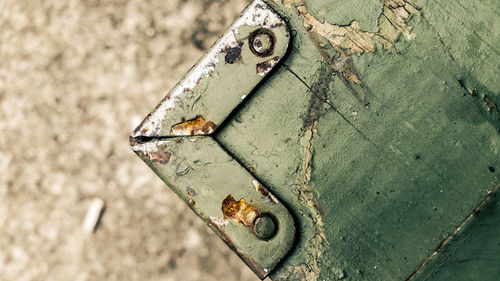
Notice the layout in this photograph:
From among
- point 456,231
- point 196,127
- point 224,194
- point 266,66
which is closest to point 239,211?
point 224,194

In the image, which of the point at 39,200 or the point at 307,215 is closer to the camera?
the point at 307,215

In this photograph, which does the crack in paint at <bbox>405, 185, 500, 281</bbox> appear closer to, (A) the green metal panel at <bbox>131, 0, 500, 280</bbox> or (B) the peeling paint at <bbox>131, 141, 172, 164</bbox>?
(A) the green metal panel at <bbox>131, 0, 500, 280</bbox>

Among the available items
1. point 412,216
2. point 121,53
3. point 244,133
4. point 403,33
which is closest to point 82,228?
point 121,53

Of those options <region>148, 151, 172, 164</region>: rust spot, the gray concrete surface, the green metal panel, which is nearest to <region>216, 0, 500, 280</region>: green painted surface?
the green metal panel

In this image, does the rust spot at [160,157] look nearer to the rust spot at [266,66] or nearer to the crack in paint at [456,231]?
the rust spot at [266,66]

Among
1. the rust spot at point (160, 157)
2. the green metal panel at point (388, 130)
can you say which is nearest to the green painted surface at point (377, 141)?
the green metal panel at point (388, 130)

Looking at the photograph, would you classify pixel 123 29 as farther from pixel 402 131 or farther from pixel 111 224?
pixel 402 131

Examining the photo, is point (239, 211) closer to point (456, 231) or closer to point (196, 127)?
point (196, 127)
